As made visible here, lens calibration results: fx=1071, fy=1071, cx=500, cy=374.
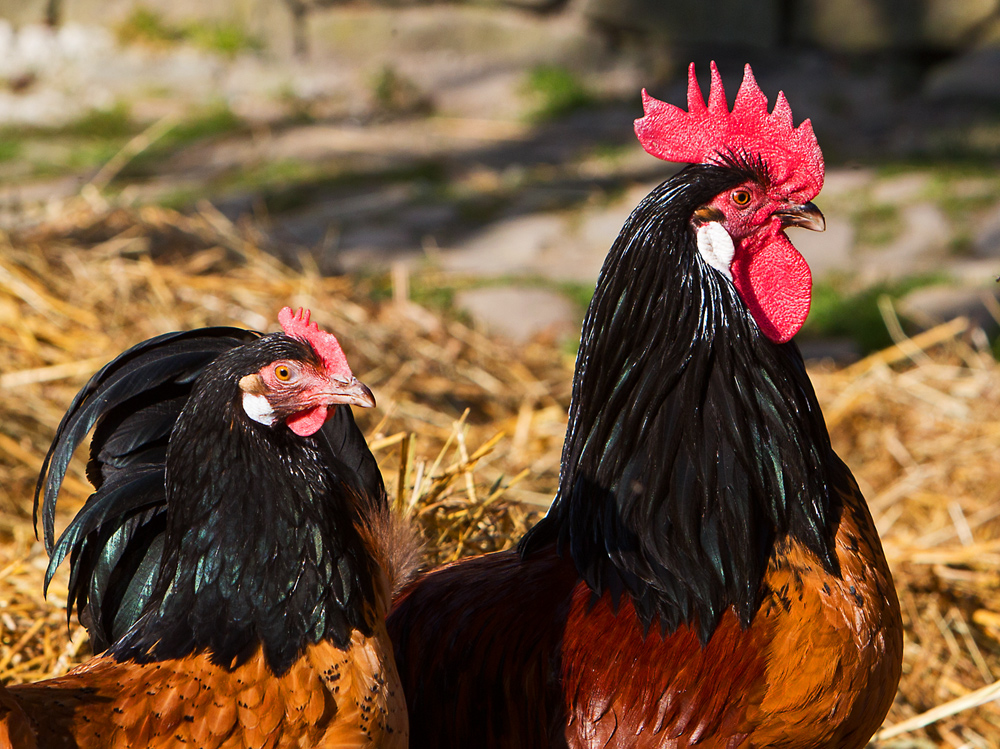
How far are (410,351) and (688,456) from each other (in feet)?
9.73

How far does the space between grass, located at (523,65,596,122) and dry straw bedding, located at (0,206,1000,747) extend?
15.6 feet

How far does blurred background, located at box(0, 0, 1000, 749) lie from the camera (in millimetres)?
3688

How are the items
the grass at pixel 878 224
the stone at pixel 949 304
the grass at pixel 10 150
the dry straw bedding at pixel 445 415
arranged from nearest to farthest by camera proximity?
the dry straw bedding at pixel 445 415, the stone at pixel 949 304, the grass at pixel 878 224, the grass at pixel 10 150

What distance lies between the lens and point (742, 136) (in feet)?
7.26

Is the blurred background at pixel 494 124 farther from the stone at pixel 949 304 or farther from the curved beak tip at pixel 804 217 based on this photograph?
the curved beak tip at pixel 804 217

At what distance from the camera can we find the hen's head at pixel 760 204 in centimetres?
212

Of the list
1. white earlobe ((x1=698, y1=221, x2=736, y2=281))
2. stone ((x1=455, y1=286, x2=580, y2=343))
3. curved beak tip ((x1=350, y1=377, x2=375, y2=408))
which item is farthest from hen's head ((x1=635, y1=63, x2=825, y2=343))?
stone ((x1=455, y1=286, x2=580, y2=343))

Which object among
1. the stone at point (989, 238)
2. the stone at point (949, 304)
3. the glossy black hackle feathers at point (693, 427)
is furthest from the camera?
the stone at point (989, 238)

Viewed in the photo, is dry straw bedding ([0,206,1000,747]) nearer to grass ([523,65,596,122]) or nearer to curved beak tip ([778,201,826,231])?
curved beak tip ([778,201,826,231])

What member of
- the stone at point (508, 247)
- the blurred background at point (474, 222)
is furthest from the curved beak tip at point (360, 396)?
the stone at point (508, 247)

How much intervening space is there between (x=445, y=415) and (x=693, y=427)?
8.03ft

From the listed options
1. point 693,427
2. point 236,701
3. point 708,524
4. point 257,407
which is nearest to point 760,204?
point 693,427

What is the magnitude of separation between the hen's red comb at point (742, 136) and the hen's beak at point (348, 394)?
83cm

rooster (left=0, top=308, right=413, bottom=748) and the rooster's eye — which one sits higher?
the rooster's eye
